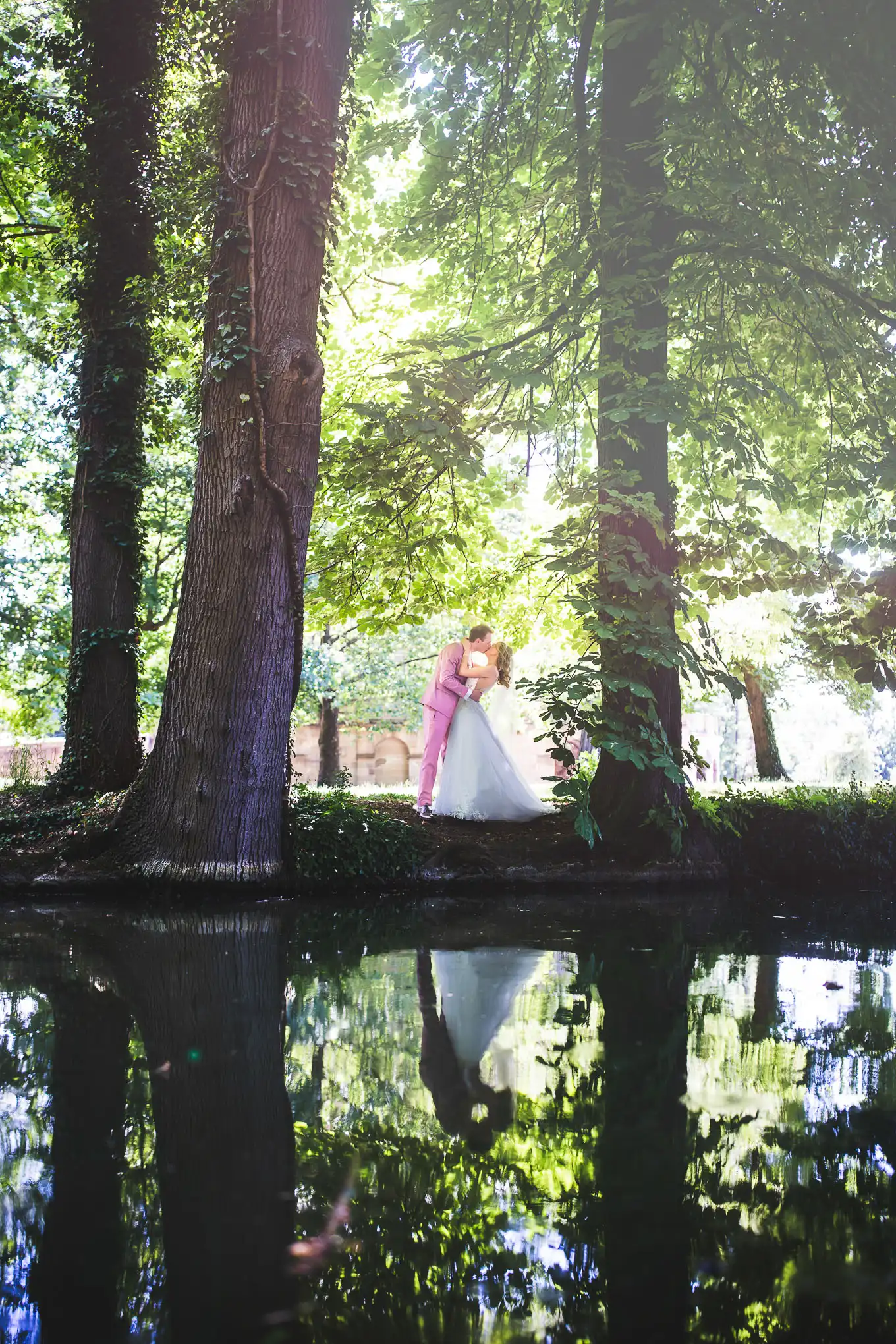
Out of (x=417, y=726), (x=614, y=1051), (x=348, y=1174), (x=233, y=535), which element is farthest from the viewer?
(x=417, y=726)

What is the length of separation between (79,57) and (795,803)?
1098 cm

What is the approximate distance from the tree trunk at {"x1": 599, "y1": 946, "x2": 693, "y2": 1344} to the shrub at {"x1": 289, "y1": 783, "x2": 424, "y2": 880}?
380 cm

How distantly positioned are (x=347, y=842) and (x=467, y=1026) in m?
4.38

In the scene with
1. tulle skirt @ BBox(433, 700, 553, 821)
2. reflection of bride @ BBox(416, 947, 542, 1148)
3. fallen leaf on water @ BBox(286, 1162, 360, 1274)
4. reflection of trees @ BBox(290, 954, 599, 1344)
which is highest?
tulle skirt @ BBox(433, 700, 553, 821)

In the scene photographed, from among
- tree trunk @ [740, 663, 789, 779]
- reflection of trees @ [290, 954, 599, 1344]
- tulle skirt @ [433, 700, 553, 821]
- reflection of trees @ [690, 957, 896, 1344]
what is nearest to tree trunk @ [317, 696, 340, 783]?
tree trunk @ [740, 663, 789, 779]

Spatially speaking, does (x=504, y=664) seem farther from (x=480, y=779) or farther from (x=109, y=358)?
(x=109, y=358)

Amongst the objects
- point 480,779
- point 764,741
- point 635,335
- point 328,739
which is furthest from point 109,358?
point 328,739

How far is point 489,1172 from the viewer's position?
233cm

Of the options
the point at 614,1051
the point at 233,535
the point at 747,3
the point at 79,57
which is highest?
the point at 79,57

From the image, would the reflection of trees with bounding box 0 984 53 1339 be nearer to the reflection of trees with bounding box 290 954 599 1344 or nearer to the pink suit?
the reflection of trees with bounding box 290 954 599 1344

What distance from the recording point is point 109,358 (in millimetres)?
10305

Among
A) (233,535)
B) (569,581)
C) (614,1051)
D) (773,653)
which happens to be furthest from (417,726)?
(614,1051)

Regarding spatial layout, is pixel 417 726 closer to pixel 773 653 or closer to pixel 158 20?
pixel 773 653

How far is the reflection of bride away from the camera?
2719 millimetres
